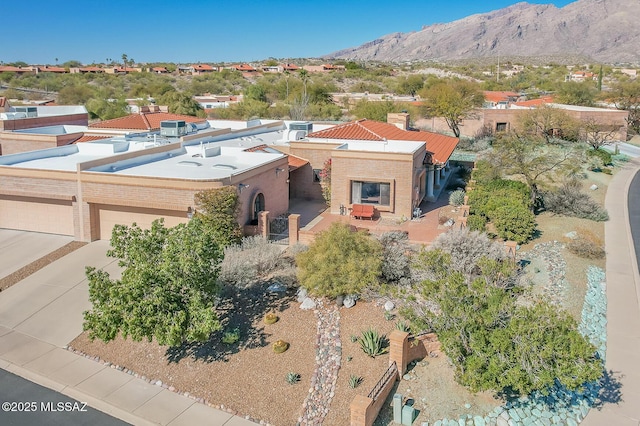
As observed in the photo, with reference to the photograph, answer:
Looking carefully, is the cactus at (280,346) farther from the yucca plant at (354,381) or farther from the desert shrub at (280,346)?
the yucca plant at (354,381)

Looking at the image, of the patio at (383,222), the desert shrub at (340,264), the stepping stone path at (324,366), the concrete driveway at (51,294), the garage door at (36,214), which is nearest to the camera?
the stepping stone path at (324,366)

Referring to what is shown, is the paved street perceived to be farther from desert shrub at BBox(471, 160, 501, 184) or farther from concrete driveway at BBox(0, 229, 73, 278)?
desert shrub at BBox(471, 160, 501, 184)

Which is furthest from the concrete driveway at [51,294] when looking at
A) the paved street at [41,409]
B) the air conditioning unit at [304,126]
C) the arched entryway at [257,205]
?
the air conditioning unit at [304,126]

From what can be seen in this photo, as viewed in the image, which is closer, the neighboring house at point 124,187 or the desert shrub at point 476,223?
the neighboring house at point 124,187

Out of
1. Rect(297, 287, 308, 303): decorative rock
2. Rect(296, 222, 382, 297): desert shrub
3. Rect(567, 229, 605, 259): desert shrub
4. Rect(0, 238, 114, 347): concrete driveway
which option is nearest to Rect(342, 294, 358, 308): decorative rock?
Rect(296, 222, 382, 297): desert shrub

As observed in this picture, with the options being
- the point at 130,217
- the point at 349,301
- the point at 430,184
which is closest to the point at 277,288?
the point at 349,301

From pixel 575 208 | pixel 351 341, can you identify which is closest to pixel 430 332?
pixel 351 341
